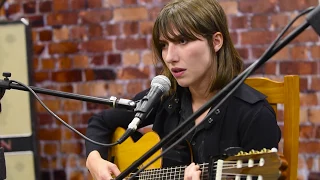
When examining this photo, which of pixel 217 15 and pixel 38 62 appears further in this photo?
pixel 38 62

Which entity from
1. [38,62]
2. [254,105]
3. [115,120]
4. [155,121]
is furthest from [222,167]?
[38,62]

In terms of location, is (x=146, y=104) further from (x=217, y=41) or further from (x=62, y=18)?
Result: (x=62, y=18)

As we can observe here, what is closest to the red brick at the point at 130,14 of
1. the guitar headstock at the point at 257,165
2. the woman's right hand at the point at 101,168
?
the woman's right hand at the point at 101,168

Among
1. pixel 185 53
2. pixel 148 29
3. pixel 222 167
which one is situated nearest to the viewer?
pixel 222 167

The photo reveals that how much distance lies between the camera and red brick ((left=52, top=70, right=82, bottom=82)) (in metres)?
2.20

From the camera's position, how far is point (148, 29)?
2.10m

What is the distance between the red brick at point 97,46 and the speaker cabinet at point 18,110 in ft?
0.92

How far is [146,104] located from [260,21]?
117cm

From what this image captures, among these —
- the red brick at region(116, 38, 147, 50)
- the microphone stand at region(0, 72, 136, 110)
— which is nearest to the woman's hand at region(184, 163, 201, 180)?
the microphone stand at region(0, 72, 136, 110)

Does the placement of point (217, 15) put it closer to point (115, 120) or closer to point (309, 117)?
point (115, 120)

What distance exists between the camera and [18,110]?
2.03m

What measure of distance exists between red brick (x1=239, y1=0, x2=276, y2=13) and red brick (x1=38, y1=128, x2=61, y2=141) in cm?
112

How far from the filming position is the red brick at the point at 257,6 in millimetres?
1931

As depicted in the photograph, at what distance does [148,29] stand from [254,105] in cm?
97
